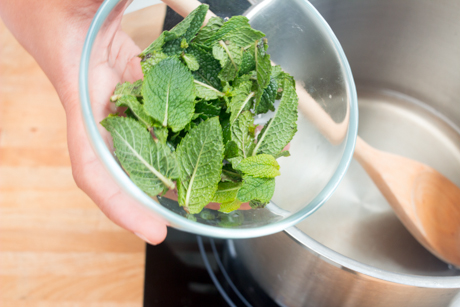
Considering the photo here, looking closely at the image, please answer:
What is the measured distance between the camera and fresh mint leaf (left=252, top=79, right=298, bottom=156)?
19.3 inches

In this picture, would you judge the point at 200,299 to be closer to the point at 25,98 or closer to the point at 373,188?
the point at 373,188

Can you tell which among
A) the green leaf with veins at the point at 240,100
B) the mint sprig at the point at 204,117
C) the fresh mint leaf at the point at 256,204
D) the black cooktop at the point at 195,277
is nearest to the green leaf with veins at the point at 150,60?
the mint sprig at the point at 204,117

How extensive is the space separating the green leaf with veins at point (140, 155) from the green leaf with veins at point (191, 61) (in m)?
0.11

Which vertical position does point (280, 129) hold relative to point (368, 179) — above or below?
above

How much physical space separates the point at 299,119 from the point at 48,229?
0.52 m

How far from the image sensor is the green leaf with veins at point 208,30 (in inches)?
20.4

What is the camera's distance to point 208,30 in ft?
1.70

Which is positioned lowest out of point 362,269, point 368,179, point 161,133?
point 368,179

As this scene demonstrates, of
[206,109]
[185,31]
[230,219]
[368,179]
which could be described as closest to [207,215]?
[230,219]

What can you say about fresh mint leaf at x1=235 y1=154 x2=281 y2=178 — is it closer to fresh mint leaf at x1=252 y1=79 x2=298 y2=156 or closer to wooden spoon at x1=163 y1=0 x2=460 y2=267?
fresh mint leaf at x1=252 y1=79 x2=298 y2=156

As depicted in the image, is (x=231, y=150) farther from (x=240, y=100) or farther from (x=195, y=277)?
(x=195, y=277)

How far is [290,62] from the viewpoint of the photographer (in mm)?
596

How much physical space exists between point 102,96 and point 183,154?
0.13m

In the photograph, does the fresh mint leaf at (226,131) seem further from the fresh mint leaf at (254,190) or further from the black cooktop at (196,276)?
the black cooktop at (196,276)
